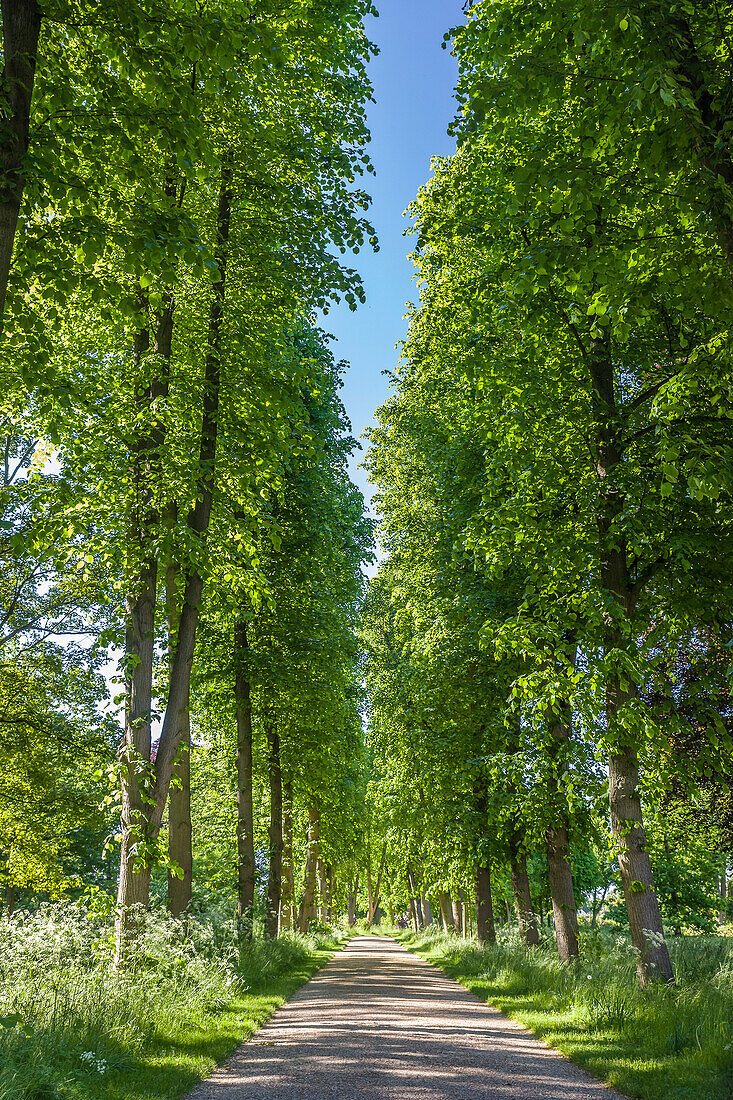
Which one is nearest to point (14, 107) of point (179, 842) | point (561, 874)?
point (179, 842)

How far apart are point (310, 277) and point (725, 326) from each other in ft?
16.8

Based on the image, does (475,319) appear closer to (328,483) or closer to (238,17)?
(238,17)

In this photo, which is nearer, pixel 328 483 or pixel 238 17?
pixel 238 17

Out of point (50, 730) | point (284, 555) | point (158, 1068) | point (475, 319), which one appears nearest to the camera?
point (158, 1068)

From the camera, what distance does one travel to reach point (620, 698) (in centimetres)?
1003

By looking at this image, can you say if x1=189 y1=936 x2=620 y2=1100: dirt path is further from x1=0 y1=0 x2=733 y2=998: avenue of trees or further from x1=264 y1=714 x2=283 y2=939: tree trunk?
Result: x1=264 y1=714 x2=283 y2=939: tree trunk

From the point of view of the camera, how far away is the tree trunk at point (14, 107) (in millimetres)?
5457

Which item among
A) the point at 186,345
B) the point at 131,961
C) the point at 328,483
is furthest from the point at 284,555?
the point at 131,961

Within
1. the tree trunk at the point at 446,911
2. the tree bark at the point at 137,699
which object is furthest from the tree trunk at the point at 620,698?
the tree trunk at the point at 446,911

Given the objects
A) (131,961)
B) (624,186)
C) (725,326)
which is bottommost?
(131,961)

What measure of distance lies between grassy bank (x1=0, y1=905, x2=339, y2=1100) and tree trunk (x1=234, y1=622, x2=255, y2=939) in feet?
15.3

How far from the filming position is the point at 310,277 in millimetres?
9828

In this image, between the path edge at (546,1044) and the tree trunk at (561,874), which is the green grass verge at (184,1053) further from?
the tree trunk at (561,874)

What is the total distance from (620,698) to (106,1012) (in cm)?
704
